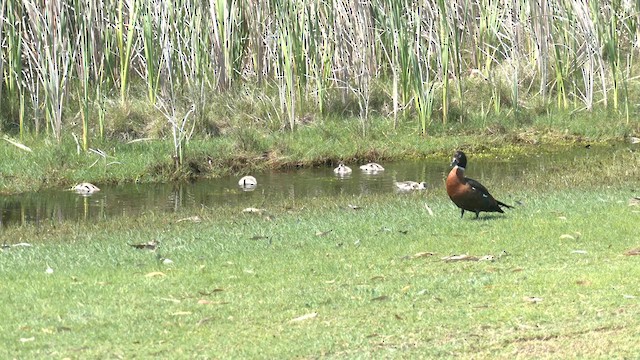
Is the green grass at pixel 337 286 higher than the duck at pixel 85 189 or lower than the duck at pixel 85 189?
lower

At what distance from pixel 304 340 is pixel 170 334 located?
3.27 feet

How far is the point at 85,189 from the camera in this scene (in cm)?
1673

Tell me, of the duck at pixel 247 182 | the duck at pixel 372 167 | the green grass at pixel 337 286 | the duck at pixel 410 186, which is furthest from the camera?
the duck at pixel 372 167

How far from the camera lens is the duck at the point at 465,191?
37.7ft

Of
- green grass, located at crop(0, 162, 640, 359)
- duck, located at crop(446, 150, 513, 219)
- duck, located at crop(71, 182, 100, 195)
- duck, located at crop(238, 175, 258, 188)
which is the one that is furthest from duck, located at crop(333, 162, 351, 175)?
duck, located at crop(446, 150, 513, 219)

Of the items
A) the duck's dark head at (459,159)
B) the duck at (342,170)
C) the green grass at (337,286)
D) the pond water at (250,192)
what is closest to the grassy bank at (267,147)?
the pond water at (250,192)

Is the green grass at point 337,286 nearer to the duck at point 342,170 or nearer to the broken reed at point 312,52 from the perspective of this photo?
the duck at point 342,170

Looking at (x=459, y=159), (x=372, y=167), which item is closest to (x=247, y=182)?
(x=372, y=167)

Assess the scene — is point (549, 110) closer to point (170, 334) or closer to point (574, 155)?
point (574, 155)

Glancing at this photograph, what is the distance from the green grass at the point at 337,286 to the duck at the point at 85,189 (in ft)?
10.8

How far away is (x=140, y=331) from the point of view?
7.89 m

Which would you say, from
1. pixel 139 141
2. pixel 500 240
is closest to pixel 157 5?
pixel 139 141

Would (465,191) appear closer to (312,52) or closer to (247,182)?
(247,182)

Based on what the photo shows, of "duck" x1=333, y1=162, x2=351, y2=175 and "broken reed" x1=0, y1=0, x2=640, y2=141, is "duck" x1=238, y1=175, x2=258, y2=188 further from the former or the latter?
"broken reed" x1=0, y1=0, x2=640, y2=141
